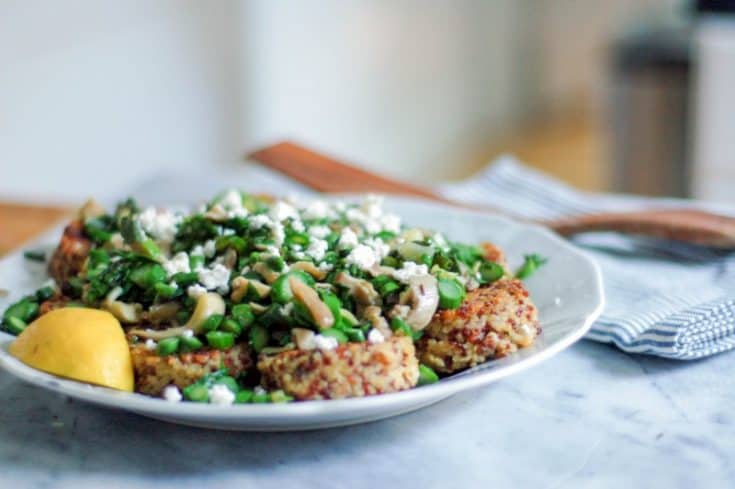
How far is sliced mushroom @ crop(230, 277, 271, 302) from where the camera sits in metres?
1.00

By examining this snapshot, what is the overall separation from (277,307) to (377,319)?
0.32 feet

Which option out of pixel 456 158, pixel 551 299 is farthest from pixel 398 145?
pixel 551 299

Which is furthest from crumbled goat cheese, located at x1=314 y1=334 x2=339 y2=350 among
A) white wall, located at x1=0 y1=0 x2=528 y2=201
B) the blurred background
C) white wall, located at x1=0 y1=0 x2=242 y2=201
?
white wall, located at x1=0 y1=0 x2=528 y2=201

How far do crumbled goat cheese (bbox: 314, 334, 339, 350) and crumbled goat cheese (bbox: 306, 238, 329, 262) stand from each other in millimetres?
183

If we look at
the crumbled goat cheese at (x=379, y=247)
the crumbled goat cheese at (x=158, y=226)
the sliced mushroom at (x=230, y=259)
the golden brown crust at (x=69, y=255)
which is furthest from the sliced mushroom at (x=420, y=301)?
the golden brown crust at (x=69, y=255)

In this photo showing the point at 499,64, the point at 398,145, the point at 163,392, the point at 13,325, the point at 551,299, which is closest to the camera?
the point at 163,392

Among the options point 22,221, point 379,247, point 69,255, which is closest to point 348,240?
point 379,247

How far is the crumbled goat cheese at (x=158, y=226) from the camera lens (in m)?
1.18

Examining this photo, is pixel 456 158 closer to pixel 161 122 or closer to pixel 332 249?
pixel 161 122

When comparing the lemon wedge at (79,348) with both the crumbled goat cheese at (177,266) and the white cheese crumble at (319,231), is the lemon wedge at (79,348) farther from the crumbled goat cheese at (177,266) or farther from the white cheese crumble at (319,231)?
the white cheese crumble at (319,231)

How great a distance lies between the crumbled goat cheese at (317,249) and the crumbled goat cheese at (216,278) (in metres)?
0.09

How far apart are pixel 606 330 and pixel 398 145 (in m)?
3.34

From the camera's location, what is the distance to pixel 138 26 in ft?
9.00

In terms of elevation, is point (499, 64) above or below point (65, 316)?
below
